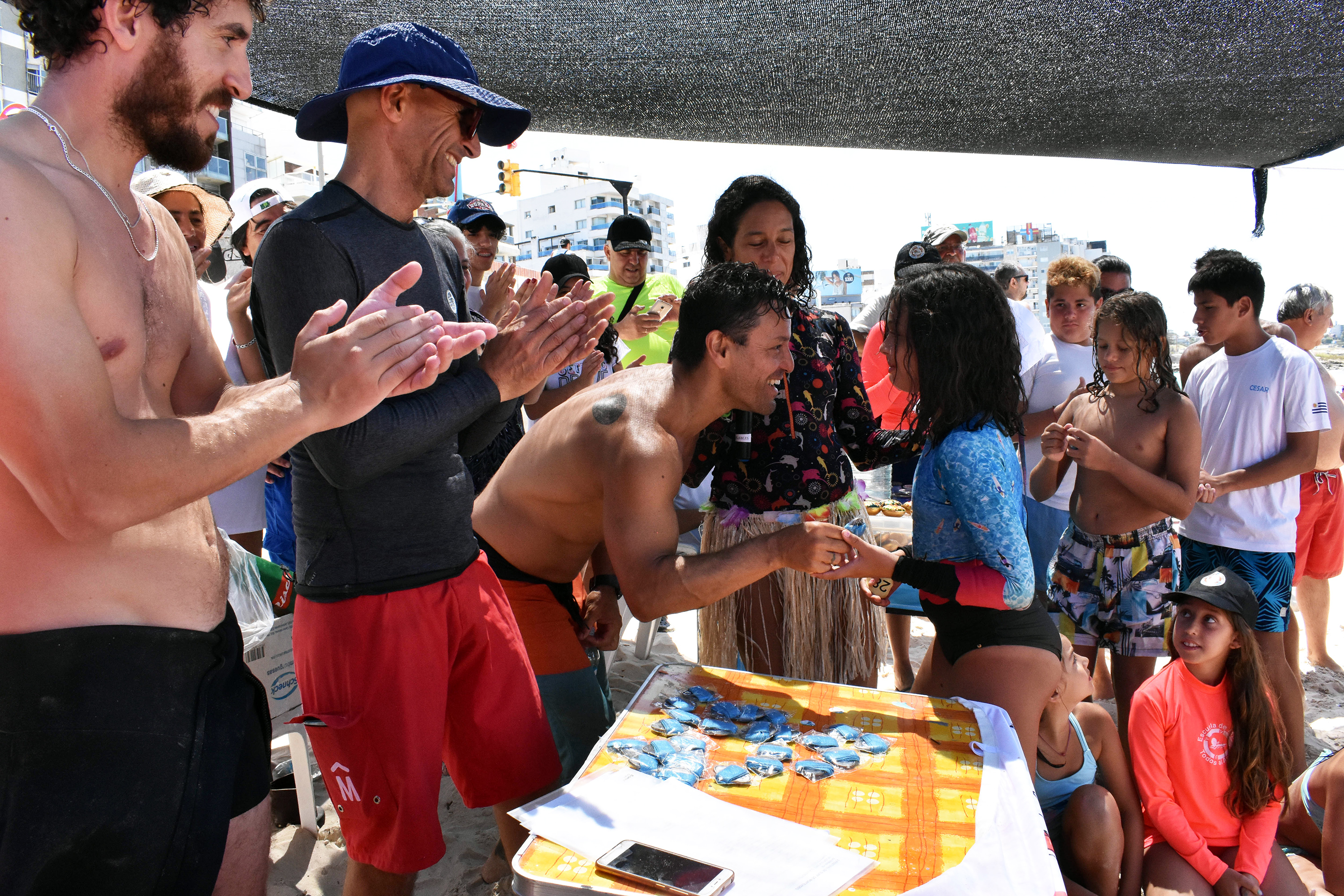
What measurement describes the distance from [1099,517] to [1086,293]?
1.87 meters

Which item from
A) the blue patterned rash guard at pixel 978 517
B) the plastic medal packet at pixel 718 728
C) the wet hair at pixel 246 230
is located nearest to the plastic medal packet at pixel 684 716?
the plastic medal packet at pixel 718 728

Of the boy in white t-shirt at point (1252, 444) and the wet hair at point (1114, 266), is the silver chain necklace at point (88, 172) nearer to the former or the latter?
the boy in white t-shirt at point (1252, 444)

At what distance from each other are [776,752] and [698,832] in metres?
0.30

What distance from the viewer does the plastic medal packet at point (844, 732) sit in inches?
63.2

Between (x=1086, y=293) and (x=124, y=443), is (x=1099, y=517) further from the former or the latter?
(x=124, y=443)

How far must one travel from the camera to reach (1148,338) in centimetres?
314

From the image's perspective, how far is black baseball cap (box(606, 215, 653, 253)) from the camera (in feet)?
17.2

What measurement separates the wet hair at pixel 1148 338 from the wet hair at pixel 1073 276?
1.33 meters

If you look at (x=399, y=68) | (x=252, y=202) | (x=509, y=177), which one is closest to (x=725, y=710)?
(x=399, y=68)

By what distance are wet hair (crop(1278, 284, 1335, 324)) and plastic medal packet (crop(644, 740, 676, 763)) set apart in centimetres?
532

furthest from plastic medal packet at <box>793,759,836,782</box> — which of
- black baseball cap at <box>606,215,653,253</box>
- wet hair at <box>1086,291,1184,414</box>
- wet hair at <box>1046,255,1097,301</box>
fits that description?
black baseball cap at <box>606,215,653,253</box>

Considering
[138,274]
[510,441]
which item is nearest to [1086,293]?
[510,441]

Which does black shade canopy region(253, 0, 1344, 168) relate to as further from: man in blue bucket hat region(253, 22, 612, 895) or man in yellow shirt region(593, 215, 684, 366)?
man in blue bucket hat region(253, 22, 612, 895)

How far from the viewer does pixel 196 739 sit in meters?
1.21
